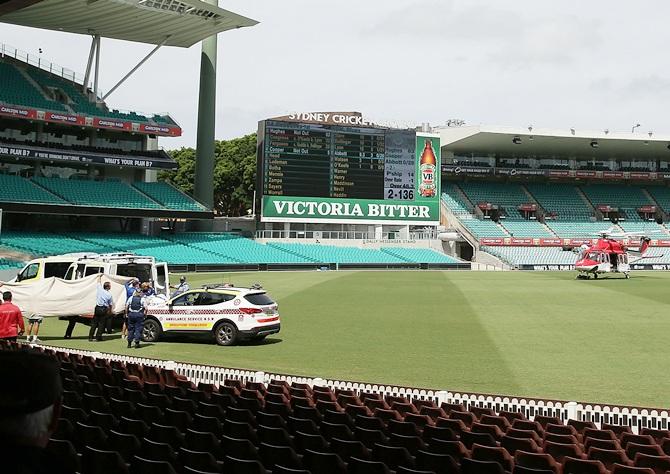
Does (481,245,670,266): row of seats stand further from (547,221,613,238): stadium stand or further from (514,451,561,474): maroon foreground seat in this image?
(514,451,561,474): maroon foreground seat

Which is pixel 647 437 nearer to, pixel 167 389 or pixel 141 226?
pixel 167 389

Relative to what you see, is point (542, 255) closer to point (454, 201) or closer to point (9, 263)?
point (454, 201)

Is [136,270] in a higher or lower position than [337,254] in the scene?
higher

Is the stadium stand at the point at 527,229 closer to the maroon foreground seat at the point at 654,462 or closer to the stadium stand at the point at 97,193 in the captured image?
the stadium stand at the point at 97,193

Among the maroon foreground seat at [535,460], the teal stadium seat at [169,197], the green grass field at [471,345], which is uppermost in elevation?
the teal stadium seat at [169,197]

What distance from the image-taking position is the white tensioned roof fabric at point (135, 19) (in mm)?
52188

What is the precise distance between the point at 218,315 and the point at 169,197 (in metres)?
→ 46.3

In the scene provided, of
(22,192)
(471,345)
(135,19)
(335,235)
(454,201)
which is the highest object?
(135,19)

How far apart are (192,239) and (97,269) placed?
4316 centimetres

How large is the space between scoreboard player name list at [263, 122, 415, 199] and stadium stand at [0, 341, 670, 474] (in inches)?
2034

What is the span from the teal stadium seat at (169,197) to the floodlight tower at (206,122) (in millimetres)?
1545

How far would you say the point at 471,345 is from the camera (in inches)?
758

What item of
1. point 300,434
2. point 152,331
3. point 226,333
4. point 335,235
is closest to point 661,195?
point 335,235

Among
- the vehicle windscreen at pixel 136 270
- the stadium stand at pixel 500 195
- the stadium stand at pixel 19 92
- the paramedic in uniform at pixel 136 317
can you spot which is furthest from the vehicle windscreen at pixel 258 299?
the stadium stand at pixel 500 195
